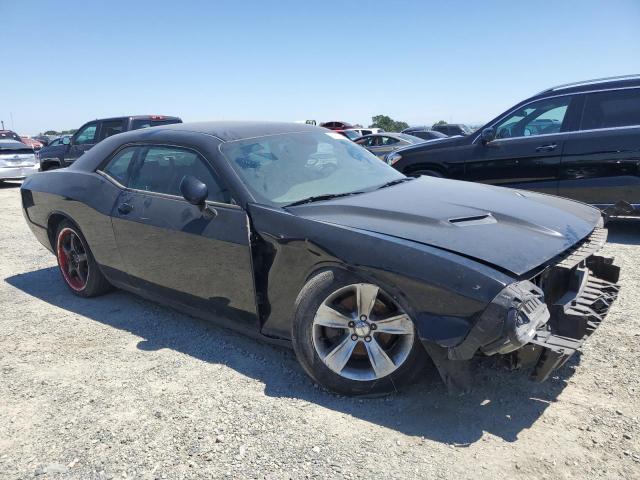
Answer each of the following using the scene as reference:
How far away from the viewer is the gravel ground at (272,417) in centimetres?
221

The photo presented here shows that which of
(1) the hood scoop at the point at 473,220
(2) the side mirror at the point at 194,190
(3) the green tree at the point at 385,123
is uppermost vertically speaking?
(2) the side mirror at the point at 194,190

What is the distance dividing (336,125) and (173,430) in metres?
28.4

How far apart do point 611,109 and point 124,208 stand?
5.46m

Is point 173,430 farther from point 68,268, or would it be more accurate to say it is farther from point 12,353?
point 68,268

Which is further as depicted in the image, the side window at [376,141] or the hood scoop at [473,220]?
the side window at [376,141]

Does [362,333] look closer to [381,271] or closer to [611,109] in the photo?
[381,271]

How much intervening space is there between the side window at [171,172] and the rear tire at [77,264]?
898 millimetres

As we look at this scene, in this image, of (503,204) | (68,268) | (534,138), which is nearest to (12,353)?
(68,268)

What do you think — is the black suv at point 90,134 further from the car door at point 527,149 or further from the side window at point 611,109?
the side window at point 611,109

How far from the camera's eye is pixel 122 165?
4.01 m

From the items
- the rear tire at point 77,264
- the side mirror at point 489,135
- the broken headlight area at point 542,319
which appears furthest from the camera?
the side mirror at point 489,135

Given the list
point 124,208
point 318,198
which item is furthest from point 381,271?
point 124,208

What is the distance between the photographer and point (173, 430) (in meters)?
2.51

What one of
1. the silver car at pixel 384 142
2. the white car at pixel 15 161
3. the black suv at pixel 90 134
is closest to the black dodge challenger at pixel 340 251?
the black suv at pixel 90 134
